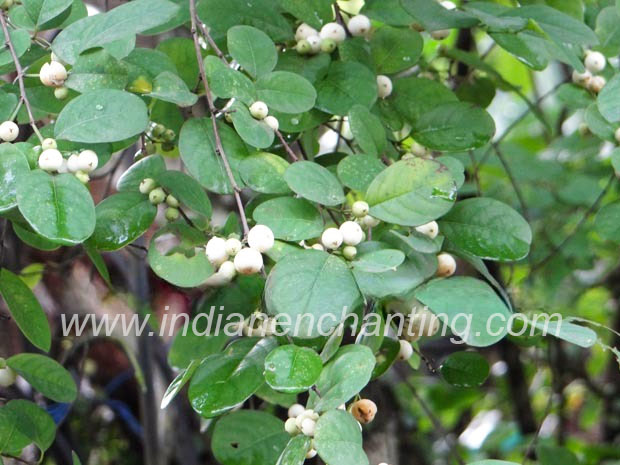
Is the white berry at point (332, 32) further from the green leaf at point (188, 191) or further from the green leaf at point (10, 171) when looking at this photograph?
the green leaf at point (10, 171)

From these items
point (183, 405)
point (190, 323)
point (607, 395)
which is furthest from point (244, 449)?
point (607, 395)

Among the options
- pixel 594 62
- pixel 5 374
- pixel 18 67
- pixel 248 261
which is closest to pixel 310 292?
pixel 248 261

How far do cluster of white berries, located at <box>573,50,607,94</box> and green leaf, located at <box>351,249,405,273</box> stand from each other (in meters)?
0.39

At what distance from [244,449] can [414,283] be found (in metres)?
0.19

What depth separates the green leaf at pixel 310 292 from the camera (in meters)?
0.53

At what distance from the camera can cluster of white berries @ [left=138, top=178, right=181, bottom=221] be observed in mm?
652

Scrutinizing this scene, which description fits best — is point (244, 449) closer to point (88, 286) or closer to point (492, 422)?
point (88, 286)

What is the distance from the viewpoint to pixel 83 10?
2.35ft

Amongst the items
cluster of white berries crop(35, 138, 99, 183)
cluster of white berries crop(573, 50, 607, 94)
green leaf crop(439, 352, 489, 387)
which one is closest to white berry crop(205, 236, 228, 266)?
cluster of white berries crop(35, 138, 99, 183)

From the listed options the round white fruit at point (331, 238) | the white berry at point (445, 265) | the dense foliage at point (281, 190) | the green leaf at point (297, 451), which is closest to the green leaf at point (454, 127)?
the dense foliage at point (281, 190)

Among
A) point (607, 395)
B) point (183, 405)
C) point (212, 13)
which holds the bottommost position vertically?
point (607, 395)

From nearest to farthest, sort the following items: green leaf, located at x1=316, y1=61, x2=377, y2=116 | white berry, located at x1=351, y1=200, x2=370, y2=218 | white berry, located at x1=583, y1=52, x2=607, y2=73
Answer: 1. white berry, located at x1=351, y1=200, x2=370, y2=218
2. green leaf, located at x1=316, y1=61, x2=377, y2=116
3. white berry, located at x1=583, y1=52, x2=607, y2=73

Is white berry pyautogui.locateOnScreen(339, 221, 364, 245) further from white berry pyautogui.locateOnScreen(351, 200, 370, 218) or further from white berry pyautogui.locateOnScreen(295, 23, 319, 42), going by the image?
white berry pyautogui.locateOnScreen(295, 23, 319, 42)

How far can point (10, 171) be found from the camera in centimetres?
55
